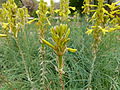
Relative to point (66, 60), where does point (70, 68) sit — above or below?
below

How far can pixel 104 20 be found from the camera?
66.8 inches

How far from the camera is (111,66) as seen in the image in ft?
8.50

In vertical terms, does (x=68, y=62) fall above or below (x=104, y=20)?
below

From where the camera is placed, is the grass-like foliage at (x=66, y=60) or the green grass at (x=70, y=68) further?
the green grass at (x=70, y=68)

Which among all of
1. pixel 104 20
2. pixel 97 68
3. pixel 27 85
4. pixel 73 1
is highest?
pixel 73 1

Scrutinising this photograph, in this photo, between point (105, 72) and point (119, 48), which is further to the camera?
point (119, 48)

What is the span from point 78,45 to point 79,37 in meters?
0.25

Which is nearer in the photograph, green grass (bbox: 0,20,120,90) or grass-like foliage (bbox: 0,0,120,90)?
grass-like foliage (bbox: 0,0,120,90)

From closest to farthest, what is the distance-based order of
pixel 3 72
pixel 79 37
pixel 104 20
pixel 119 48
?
pixel 104 20 < pixel 3 72 < pixel 119 48 < pixel 79 37

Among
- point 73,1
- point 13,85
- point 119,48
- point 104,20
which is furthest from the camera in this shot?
point 73,1

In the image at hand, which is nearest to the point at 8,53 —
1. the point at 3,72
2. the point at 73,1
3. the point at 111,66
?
the point at 3,72

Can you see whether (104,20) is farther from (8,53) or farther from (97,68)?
(8,53)

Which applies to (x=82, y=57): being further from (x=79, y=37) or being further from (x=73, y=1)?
(x=73, y=1)

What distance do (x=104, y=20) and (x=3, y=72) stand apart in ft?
6.56
